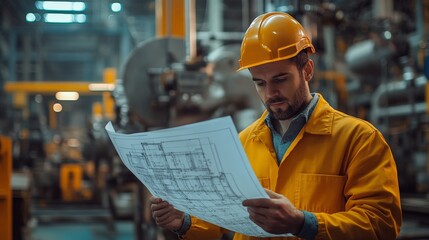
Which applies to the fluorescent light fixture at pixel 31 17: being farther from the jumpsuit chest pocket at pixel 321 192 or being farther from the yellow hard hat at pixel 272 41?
the jumpsuit chest pocket at pixel 321 192

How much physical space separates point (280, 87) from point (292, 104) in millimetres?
59

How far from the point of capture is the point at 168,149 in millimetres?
1313

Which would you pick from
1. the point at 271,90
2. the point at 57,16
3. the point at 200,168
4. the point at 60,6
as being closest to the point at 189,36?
the point at 271,90

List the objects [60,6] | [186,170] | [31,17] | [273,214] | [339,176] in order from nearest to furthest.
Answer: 1. [273,214]
2. [186,170]
3. [339,176]
4. [60,6]
5. [31,17]

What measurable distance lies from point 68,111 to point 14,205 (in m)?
16.7

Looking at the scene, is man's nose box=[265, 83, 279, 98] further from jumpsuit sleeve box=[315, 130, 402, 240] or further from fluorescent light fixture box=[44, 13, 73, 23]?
fluorescent light fixture box=[44, 13, 73, 23]

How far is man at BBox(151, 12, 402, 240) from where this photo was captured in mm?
1342

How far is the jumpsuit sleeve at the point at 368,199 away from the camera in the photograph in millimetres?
1333

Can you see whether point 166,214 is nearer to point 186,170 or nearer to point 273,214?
point 186,170

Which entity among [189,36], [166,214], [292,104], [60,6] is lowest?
[166,214]

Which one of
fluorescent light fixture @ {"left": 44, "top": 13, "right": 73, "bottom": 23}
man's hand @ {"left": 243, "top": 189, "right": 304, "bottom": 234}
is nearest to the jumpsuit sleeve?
man's hand @ {"left": 243, "top": 189, "right": 304, "bottom": 234}

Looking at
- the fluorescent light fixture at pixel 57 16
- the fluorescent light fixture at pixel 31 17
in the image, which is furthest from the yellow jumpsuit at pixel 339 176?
the fluorescent light fixture at pixel 31 17

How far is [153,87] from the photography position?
4938 millimetres

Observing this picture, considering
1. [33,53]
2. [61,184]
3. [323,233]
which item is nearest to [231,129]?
[323,233]
